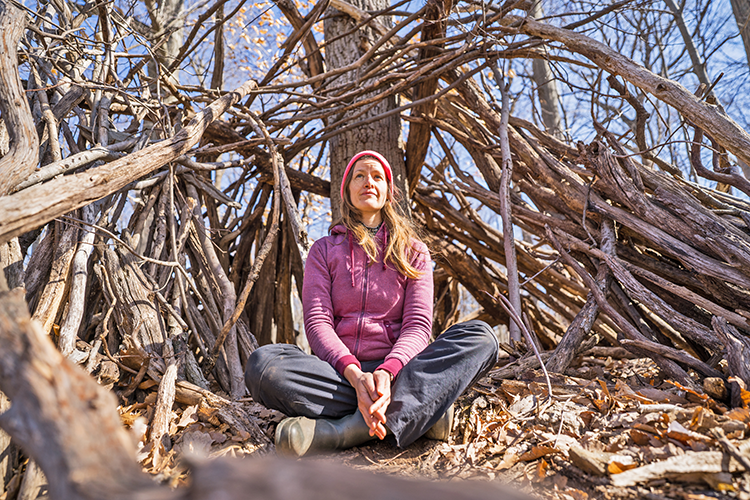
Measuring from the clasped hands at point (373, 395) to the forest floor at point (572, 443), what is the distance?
0.48 feet

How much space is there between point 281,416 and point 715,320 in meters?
2.01

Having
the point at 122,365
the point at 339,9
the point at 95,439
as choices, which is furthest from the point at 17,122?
the point at 339,9

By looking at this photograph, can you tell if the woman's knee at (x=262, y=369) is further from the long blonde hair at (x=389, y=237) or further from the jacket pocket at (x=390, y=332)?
the long blonde hair at (x=389, y=237)

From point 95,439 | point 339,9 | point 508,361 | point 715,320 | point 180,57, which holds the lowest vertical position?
point 508,361

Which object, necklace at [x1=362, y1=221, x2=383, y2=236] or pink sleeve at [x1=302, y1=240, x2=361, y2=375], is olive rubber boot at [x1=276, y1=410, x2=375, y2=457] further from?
necklace at [x1=362, y1=221, x2=383, y2=236]

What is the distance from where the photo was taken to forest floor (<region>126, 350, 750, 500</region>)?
1.19 meters

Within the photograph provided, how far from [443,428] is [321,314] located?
0.75 m

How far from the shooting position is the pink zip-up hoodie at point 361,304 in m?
2.03

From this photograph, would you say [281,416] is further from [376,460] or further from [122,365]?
[122,365]

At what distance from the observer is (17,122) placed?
1468mm

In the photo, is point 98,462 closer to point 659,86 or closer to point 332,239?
point 332,239

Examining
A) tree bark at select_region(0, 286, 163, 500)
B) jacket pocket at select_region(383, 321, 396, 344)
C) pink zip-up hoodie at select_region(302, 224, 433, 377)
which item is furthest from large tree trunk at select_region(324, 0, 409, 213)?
tree bark at select_region(0, 286, 163, 500)

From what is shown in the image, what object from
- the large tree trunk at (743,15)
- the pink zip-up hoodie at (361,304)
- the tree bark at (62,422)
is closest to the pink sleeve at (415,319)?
the pink zip-up hoodie at (361,304)

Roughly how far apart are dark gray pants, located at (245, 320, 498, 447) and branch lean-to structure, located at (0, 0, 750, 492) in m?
0.27
